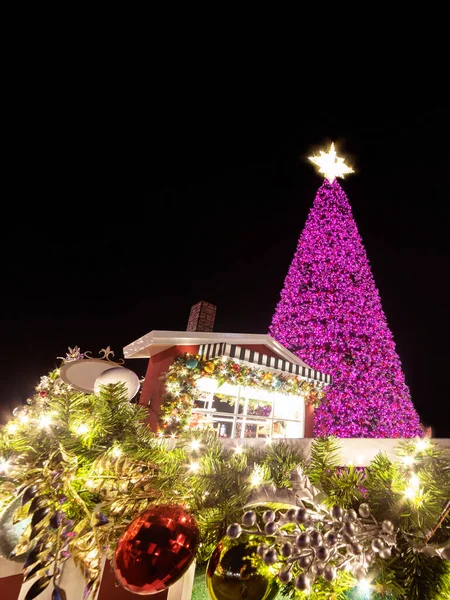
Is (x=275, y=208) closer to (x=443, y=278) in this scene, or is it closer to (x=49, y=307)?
(x=443, y=278)

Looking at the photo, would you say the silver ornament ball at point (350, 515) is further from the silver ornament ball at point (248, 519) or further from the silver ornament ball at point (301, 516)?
the silver ornament ball at point (248, 519)

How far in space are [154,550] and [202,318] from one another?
9745 millimetres

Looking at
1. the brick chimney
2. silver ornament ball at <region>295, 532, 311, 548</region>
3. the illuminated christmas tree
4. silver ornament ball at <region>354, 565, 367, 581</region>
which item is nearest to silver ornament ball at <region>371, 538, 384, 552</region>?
silver ornament ball at <region>354, 565, 367, 581</region>

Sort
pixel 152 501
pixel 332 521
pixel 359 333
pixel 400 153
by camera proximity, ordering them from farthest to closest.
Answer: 1. pixel 400 153
2. pixel 359 333
3. pixel 152 501
4. pixel 332 521

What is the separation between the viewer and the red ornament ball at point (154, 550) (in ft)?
2.15

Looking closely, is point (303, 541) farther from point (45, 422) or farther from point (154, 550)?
point (45, 422)

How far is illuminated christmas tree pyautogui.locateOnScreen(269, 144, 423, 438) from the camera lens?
1000 cm

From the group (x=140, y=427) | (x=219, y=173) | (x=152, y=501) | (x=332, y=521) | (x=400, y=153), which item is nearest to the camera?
(x=332, y=521)

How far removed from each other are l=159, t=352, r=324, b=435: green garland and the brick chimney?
225 centimetres

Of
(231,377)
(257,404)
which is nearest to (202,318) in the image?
(231,377)

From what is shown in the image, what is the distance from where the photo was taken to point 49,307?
25984mm

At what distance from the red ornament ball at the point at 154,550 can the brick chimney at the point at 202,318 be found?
31.0 ft

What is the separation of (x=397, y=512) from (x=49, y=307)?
29.7 metres

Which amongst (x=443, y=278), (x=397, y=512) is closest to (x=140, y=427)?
(x=397, y=512)
